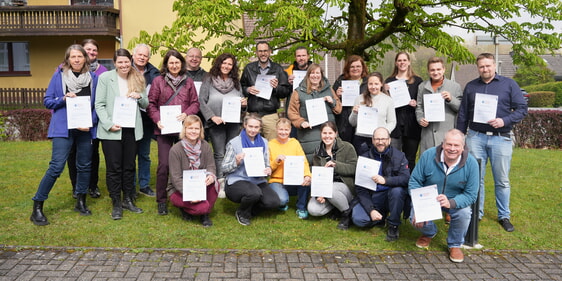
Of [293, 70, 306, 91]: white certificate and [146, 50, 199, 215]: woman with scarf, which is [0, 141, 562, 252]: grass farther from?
[293, 70, 306, 91]: white certificate

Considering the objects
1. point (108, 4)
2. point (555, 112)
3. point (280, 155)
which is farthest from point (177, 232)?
point (108, 4)

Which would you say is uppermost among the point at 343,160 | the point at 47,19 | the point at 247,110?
the point at 47,19

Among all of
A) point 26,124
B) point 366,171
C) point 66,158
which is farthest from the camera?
point 26,124

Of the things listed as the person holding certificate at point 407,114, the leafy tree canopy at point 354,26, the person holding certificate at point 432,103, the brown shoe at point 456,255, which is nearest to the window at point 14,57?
the leafy tree canopy at point 354,26

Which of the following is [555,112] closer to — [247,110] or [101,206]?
[247,110]

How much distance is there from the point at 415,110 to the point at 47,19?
67.3ft

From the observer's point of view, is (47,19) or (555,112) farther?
(47,19)

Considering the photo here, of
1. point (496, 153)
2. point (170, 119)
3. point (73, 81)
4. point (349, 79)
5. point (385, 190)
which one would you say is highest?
point (349, 79)

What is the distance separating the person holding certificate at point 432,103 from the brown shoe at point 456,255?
4.77 ft

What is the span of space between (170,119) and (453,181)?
3.59m

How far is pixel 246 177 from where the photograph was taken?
609 cm

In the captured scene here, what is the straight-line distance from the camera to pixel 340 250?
5.03 m

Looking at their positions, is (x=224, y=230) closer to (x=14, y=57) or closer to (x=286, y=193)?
(x=286, y=193)

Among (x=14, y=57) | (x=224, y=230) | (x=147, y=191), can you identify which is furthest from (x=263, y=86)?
(x=14, y=57)
